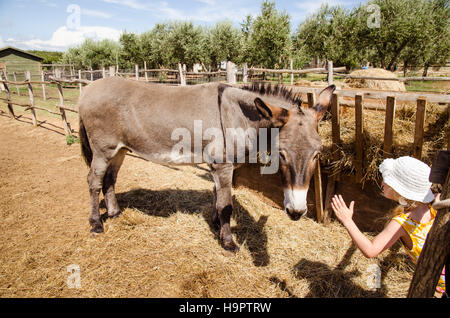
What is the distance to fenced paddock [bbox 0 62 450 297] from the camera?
283cm

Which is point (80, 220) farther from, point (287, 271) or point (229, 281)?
point (287, 271)

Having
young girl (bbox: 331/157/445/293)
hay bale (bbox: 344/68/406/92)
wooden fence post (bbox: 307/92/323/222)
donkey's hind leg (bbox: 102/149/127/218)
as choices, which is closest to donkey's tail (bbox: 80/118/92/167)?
donkey's hind leg (bbox: 102/149/127/218)

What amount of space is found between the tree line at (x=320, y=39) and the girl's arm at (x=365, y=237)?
27.0 meters

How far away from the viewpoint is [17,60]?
32.2 metres

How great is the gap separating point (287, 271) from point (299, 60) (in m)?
28.9

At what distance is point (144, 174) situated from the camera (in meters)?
6.29

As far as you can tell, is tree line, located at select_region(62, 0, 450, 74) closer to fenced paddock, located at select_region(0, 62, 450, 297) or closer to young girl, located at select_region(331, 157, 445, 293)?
fenced paddock, located at select_region(0, 62, 450, 297)

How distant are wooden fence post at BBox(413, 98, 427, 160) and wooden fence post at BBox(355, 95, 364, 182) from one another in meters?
0.57

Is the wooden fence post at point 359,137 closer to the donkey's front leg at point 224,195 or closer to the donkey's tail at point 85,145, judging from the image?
the donkey's front leg at point 224,195

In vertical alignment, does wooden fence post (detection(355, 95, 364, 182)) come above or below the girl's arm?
above

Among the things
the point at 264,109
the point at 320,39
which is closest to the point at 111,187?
the point at 264,109

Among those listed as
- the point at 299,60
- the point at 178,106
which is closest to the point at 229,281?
the point at 178,106

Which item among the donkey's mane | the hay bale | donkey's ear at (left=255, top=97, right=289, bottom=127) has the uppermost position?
the hay bale

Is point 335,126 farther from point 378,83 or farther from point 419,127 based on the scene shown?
point 378,83
